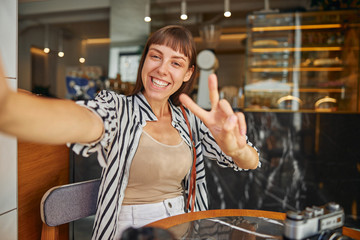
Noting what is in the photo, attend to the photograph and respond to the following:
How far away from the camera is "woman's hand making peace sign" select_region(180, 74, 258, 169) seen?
0.74 m

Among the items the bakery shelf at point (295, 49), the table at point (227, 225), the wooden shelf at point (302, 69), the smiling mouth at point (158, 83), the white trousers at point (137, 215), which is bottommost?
the white trousers at point (137, 215)

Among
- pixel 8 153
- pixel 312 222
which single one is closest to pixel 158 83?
pixel 8 153

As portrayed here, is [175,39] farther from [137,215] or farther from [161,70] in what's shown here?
[137,215]

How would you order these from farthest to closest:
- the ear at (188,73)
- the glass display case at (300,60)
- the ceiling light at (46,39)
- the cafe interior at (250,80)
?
the ceiling light at (46,39) < the glass display case at (300,60) < the cafe interior at (250,80) < the ear at (188,73)

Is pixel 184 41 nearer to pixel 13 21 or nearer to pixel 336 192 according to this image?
pixel 13 21

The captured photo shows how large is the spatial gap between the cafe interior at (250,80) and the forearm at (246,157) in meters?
0.19

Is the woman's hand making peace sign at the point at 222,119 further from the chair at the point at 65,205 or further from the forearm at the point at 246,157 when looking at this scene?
the chair at the point at 65,205

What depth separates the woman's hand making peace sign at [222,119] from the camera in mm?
744

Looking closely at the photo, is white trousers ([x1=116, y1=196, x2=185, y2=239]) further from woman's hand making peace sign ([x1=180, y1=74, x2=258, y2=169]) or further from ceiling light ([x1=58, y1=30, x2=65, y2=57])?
ceiling light ([x1=58, y1=30, x2=65, y2=57])

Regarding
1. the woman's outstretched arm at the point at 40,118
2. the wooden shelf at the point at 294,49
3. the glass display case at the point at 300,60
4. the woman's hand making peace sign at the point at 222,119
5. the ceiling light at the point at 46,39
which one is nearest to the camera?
the woman's outstretched arm at the point at 40,118

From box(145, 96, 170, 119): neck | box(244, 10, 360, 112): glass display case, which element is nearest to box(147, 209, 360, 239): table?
box(145, 96, 170, 119): neck

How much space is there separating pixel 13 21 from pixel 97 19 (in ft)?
14.4

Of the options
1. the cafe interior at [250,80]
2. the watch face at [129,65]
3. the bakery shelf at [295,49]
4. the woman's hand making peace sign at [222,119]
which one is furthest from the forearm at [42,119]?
the watch face at [129,65]

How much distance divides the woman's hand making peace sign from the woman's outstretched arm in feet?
0.85
